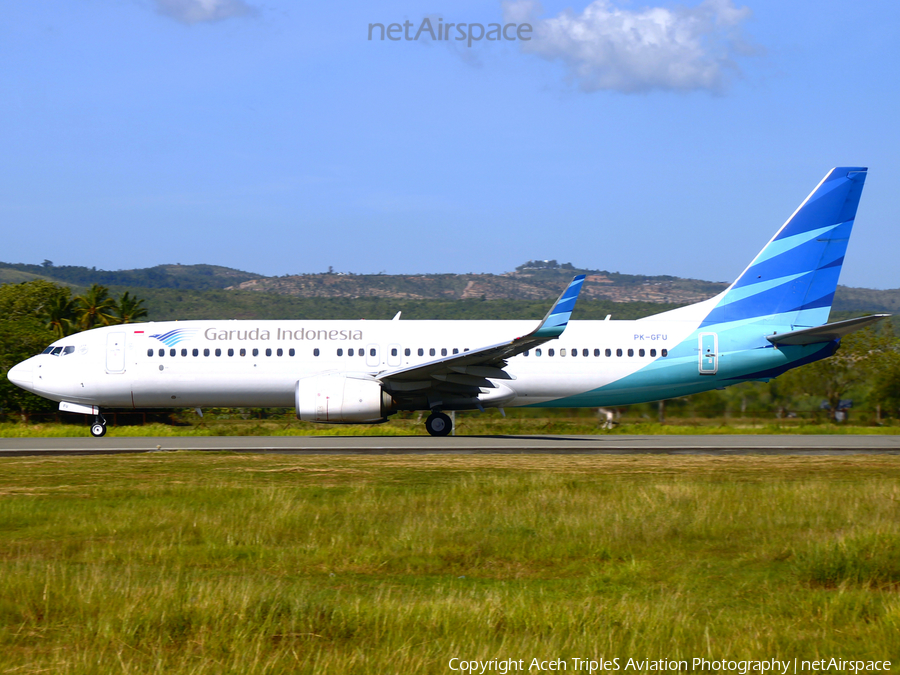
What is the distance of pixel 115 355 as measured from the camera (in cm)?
2711

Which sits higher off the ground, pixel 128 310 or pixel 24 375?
pixel 128 310

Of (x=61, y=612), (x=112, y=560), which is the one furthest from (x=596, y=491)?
(x=61, y=612)

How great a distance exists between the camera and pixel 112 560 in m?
8.75

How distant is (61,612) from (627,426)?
25428 millimetres

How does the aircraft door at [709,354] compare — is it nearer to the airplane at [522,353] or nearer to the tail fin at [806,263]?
the airplane at [522,353]

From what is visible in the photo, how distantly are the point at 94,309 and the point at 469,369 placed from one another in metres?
44.1

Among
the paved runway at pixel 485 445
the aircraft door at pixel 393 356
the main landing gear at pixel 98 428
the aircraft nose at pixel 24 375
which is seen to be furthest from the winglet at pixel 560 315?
the aircraft nose at pixel 24 375

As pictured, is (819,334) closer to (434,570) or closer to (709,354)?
(709,354)

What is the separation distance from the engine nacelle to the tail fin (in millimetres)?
10508

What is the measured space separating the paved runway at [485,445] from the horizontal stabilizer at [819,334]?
2864 mm

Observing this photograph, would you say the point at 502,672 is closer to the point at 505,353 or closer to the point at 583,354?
the point at 505,353

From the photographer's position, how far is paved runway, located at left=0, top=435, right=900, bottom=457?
21.0 metres

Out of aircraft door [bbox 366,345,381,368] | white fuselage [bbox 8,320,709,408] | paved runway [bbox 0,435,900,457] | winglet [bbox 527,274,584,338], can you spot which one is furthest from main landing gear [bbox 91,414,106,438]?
winglet [bbox 527,274,584,338]

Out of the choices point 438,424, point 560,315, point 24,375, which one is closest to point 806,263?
point 560,315
